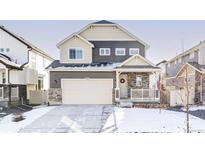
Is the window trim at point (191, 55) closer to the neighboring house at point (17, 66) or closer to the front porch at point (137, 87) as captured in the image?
the front porch at point (137, 87)

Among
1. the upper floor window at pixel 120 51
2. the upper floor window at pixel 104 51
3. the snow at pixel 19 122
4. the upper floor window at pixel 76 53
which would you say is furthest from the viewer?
the upper floor window at pixel 76 53

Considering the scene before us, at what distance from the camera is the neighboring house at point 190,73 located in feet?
21.3

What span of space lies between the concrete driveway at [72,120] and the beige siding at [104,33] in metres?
1.46

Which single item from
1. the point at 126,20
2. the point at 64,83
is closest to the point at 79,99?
the point at 64,83

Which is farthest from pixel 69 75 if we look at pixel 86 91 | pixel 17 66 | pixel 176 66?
pixel 176 66

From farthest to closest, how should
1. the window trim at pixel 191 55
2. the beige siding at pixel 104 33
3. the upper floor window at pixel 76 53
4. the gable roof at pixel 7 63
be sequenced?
the upper floor window at pixel 76 53 < the beige siding at pixel 104 33 < the window trim at pixel 191 55 < the gable roof at pixel 7 63

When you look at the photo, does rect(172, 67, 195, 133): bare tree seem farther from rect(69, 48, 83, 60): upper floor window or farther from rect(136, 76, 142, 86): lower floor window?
rect(69, 48, 83, 60): upper floor window

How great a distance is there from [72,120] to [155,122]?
65.2 inches

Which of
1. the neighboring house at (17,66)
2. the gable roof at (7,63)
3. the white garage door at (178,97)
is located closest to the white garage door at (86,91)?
the neighboring house at (17,66)

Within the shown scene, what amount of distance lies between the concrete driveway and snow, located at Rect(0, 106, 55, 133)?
0.07m

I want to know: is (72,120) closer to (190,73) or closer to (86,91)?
(86,91)

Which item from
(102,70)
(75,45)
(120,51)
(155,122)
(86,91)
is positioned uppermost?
(75,45)

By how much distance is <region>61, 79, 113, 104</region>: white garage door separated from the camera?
22.7 ft

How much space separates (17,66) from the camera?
21.3ft
